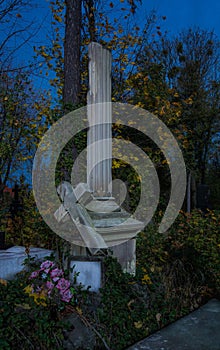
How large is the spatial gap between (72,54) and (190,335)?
4.38 metres

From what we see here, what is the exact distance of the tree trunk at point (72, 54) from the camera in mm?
5285

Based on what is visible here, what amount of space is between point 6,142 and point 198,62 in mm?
8021

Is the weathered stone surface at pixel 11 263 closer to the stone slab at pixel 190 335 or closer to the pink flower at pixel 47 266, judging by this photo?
the pink flower at pixel 47 266

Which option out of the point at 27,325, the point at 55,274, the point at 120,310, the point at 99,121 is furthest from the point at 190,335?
the point at 99,121

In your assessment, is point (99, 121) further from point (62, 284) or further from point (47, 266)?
point (62, 284)

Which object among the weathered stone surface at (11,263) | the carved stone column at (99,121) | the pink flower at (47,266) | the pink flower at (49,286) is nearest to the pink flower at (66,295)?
the pink flower at (49,286)

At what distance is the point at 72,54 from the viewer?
5.48m

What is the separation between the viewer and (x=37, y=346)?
254 centimetres

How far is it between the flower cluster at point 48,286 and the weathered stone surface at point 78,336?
0.64ft

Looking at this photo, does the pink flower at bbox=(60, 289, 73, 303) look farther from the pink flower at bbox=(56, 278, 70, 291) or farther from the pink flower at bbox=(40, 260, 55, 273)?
the pink flower at bbox=(40, 260, 55, 273)

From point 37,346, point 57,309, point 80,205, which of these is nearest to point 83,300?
point 57,309

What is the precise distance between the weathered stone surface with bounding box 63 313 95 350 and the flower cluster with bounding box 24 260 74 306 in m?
0.20

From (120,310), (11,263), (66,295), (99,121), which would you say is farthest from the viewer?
(99,121)

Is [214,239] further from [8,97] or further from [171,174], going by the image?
[8,97]
